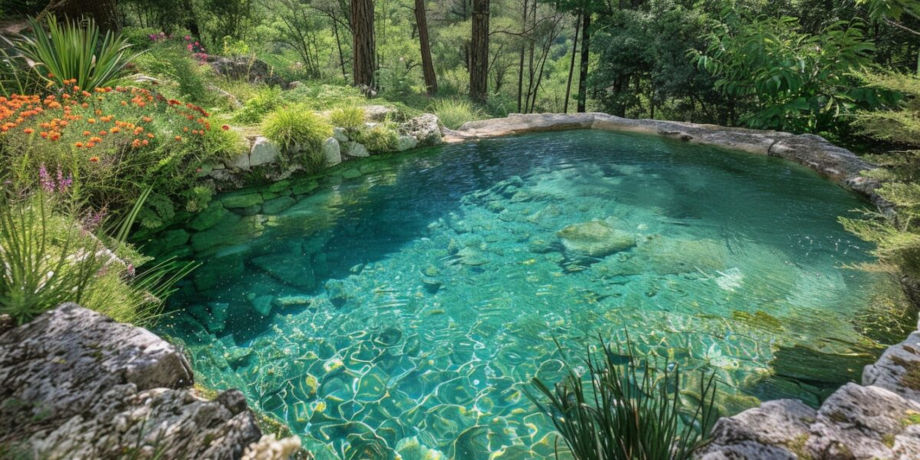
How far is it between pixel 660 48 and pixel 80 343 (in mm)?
11881

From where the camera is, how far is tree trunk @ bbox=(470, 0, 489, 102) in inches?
475

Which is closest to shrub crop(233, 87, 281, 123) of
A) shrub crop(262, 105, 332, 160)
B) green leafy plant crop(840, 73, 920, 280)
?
shrub crop(262, 105, 332, 160)

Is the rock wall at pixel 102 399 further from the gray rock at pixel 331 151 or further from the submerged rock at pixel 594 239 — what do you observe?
the gray rock at pixel 331 151

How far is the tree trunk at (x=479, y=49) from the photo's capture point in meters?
12.1

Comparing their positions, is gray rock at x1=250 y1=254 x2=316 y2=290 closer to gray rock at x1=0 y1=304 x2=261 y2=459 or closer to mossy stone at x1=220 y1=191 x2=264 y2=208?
mossy stone at x1=220 y1=191 x2=264 y2=208

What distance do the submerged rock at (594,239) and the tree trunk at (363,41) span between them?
7967 millimetres

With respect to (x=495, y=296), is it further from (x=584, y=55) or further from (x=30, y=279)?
(x=584, y=55)

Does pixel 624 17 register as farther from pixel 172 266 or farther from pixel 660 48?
pixel 172 266

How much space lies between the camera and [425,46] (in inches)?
457

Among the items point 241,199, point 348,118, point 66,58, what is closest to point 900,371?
point 241,199

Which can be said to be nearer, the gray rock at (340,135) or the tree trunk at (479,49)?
the gray rock at (340,135)

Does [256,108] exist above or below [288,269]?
above

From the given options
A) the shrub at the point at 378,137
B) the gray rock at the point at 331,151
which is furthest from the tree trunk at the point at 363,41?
the gray rock at the point at 331,151

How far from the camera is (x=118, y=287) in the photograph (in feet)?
7.96
